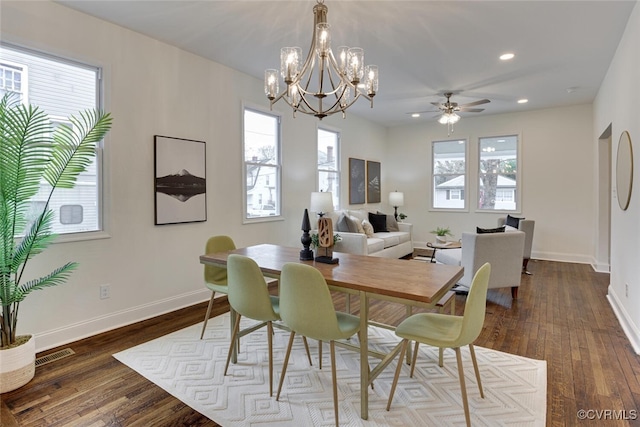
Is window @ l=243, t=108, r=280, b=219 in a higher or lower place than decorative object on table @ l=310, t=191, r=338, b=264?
higher

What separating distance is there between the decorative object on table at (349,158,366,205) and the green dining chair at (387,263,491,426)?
482 centimetres

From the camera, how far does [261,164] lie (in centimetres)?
479

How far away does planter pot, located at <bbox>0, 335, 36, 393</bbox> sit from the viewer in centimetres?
222

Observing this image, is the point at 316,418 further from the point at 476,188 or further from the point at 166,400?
the point at 476,188

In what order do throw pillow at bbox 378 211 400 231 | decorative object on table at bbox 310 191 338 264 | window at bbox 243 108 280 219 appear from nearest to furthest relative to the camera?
decorative object on table at bbox 310 191 338 264 → window at bbox 243 108 280 219 → throw pillow at bbox 378 211 400 231

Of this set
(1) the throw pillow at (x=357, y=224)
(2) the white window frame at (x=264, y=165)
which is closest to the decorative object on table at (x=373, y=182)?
(1) the throw pillow at (x=357, y=224)

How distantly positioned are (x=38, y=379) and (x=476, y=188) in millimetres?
7319

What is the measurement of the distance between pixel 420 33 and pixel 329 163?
3.19m

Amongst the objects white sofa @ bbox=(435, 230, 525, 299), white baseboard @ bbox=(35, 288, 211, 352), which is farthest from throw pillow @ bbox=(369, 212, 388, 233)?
white baseboard @ bbox=(35, 288, 211, 352)

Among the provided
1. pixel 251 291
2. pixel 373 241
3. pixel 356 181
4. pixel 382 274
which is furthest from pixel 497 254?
pixel 356 181

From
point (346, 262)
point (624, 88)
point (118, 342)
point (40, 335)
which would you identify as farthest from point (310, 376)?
point (624, 88)

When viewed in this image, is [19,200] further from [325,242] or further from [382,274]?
[382,274]

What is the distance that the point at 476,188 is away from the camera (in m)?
7.22

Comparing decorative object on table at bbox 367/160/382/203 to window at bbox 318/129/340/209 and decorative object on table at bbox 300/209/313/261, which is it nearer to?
window at bbox 318/129/340/209
